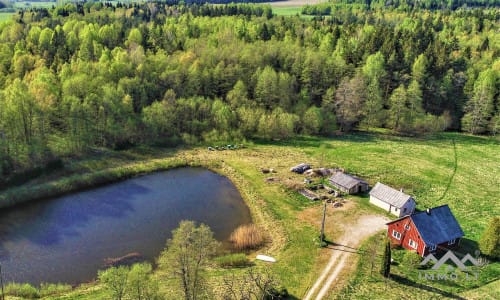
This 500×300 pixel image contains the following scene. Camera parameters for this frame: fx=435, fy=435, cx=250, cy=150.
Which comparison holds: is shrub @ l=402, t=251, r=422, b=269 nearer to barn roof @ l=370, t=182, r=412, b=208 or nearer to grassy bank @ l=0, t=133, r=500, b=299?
grassy bank @ l=0, t=133, r=500, b=299

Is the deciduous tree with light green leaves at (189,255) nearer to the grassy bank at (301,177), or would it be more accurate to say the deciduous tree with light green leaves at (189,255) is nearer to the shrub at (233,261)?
the grassy bank at (301,177)


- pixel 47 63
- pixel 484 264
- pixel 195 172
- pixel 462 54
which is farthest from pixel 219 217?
pixel 462 54

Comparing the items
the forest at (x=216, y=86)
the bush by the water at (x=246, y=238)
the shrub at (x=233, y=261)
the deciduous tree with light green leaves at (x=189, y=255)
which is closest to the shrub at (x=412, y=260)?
the bush by the water at (x=246, y=238)

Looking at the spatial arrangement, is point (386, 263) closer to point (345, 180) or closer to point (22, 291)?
point (345, 180)

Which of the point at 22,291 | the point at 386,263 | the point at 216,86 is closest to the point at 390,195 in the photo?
the point at 386,263

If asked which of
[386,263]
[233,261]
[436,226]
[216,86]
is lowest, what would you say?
[233,261]
